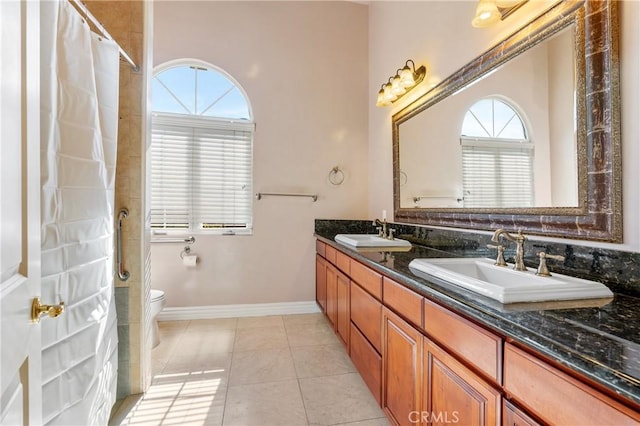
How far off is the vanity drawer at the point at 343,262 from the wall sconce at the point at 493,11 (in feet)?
5.01

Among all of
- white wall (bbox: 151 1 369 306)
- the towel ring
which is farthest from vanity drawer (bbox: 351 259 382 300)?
the towel ring

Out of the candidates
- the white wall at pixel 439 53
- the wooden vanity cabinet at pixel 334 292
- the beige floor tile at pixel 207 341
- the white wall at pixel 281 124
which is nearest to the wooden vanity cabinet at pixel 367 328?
the wooden vanity cabinet at pixel 334 292

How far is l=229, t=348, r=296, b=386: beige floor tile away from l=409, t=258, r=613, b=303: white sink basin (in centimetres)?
130

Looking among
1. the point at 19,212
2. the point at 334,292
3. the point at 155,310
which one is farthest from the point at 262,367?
the point at 19,212

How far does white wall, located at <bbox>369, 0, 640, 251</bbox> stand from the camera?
37.6 inches

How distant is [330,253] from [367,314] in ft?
2.94

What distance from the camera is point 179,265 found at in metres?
2.84

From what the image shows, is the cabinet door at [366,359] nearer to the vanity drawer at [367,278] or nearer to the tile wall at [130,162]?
the vanity drawer at [367,278]

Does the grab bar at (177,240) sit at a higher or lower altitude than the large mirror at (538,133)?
lower

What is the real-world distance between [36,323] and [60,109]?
80 centimetres

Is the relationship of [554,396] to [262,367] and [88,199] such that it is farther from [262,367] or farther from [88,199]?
[262,367]

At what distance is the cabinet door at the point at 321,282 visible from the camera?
Result: 103 inches

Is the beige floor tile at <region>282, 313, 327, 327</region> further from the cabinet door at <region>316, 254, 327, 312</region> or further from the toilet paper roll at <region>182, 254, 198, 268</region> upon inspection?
the toilet paper roll at <region>182, 254, 198, 268</region>

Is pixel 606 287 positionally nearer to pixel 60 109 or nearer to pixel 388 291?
pixel 388 291
